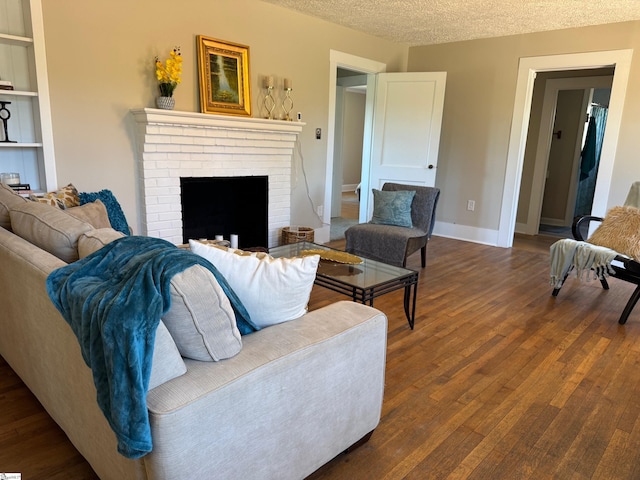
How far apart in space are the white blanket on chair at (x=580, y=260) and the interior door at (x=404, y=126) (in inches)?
83.2

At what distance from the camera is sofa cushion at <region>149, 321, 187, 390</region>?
1.08m

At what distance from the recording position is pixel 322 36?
4.64 meters

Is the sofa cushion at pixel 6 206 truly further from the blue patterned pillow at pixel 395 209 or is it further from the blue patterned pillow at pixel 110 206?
the blue patterned pillow at pixel 395 209

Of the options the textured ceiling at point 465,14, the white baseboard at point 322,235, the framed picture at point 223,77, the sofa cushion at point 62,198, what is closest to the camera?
the sofa cushion at point 62,198

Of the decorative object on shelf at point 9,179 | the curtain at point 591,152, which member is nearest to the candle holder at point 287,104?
the decorative object on shelf at point 9,179

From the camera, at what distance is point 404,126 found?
17.5ft

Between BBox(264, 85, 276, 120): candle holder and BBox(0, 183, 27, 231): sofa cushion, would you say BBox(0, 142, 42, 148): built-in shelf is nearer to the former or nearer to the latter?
BBox(0, 183, 27, 231): sofa cushion

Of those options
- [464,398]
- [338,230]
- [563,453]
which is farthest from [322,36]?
[563,453]

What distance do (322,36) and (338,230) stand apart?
2.39 metres

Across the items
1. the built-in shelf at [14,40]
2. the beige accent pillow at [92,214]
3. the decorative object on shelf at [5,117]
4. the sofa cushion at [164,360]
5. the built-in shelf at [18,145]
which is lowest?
the sofa cushion at [164,360]

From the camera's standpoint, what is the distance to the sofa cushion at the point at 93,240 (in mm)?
1464

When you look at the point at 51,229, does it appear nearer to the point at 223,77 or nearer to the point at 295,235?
the point at 223,77

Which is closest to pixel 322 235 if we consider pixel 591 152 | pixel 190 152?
pixel 190 152

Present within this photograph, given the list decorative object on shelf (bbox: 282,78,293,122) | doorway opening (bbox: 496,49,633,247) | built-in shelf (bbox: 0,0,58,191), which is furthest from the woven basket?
doorway opening (bbox: 496,49,633,247)
